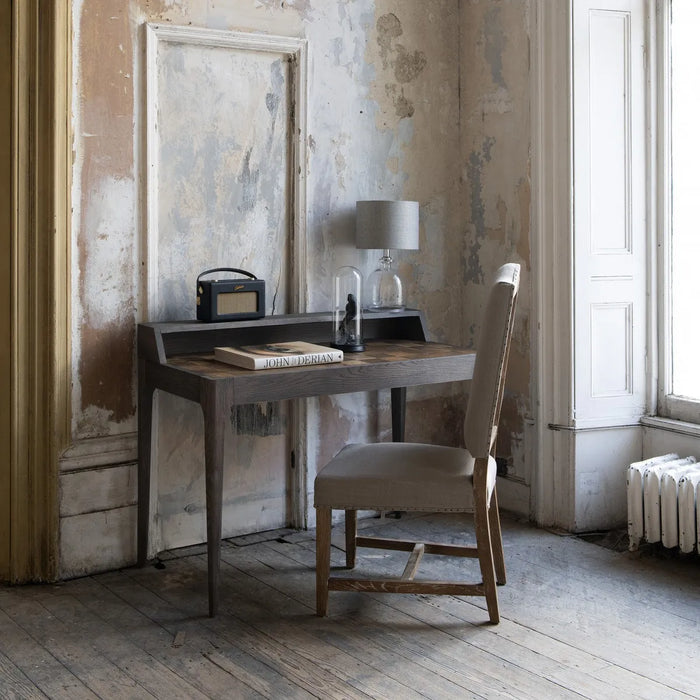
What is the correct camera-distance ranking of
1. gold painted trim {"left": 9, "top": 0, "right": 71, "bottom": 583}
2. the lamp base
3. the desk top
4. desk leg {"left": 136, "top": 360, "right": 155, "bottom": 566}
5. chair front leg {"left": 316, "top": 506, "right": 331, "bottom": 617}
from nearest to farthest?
chair front leg {"left": 316, "top": 506, "right": 331, "bottom": 617} → the desk top → gold painted trim {"left": 9, "top": 0, "right": 71, "bottom": 583} → desk leg {"left": 136, "top": 360, "right": 155, "bottom": 566} → the lamp base

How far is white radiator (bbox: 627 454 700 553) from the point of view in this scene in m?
3.44

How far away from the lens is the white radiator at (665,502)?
344 centimetres

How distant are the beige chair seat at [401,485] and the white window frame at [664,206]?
1.21 metres

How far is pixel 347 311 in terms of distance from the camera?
366 centimetres

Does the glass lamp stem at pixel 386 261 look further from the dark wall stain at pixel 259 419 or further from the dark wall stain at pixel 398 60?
the dark wall stain at pixel 259 419

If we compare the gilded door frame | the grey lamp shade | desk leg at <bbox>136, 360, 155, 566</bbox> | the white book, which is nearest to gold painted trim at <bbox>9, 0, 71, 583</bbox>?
the gilded door frame

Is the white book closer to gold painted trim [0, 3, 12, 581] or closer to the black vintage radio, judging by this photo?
the black vintage radio

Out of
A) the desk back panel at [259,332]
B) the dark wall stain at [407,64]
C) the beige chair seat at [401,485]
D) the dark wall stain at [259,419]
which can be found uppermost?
the dark wall stain at [407,64]

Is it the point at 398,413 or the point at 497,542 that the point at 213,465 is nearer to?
the point at 497,542

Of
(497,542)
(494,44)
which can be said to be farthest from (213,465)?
(494,44)

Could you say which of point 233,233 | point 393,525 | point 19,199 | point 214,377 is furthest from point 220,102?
point 393,525

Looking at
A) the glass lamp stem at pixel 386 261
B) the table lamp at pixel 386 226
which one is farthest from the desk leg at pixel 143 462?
the glass lamp stem at pixel 386 261

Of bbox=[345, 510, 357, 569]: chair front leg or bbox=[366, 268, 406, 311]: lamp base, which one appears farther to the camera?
bbox=[366, 268, 406, 311]: lamp base

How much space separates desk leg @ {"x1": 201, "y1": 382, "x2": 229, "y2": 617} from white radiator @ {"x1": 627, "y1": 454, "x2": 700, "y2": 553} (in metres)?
1.62
